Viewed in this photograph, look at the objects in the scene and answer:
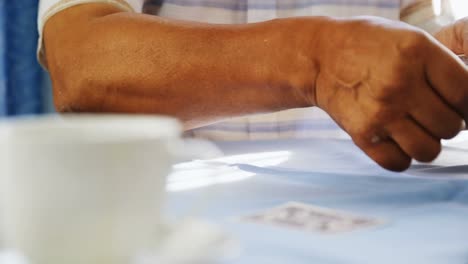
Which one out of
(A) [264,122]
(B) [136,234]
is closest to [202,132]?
(A) [264,122]

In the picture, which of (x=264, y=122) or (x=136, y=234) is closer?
(x=136, y=234)

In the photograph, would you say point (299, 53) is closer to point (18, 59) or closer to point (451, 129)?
point (451, 129)

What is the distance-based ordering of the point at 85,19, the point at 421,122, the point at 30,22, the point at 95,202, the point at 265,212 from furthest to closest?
the point at 30,22 < the point at 85,19 < the point at 421,122 < the point at 265,212 < the point at 95,202

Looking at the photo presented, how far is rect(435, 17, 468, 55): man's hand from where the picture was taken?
3.40 ft

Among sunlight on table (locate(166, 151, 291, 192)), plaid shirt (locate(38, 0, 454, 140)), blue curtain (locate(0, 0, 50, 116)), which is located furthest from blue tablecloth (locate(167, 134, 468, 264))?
blue curtain (locate(0, 0, 50, 116))

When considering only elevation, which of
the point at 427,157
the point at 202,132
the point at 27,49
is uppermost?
the point at 427,157

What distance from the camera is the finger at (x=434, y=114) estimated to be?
1.85 feet

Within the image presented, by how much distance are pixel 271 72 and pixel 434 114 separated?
17 cm

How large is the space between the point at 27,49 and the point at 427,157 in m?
1.61

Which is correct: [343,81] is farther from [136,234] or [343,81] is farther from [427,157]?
[136,234]

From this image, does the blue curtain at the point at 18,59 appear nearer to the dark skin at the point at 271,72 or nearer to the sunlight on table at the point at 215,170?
the dark skin at the point at 271,72

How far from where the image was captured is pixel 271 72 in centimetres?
65

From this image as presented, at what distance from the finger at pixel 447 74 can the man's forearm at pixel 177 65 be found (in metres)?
0.12

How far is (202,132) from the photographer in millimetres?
1054
